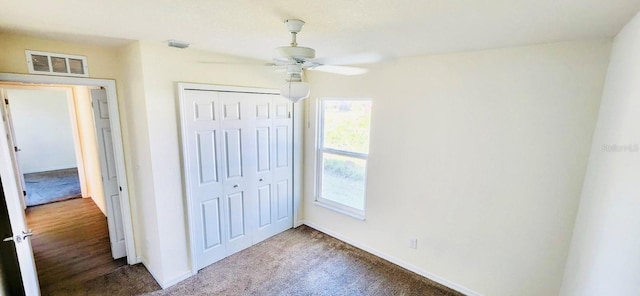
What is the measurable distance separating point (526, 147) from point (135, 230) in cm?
396

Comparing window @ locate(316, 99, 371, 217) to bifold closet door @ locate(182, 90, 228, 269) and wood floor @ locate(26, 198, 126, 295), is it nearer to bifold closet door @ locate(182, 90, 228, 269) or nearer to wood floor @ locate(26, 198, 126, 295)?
bifold closet door @ locate(182, 90, 228, 269)

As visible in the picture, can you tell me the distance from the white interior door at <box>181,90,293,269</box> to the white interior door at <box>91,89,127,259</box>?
1.00 m

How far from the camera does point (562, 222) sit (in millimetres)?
2107

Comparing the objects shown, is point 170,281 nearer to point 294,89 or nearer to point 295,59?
point 294,89

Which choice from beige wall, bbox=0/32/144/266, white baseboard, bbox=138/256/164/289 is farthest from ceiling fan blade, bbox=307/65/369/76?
white baseboard, bbox=138/256/164/289

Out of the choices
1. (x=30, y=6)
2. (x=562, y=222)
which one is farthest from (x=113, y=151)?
(x=562, y=222)

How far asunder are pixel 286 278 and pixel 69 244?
2.91 metres

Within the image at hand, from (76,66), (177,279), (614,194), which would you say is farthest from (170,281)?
(614,194)

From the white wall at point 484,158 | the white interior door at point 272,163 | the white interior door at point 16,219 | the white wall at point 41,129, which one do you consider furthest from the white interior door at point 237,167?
the white wall at point 41,129

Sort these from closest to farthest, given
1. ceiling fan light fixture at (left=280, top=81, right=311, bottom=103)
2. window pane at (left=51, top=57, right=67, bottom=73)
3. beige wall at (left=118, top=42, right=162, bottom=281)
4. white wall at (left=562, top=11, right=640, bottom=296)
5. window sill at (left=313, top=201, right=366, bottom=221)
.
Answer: white wall at (left=562, top=11, right=640, bottom=296)
ceiling fan light fixture at (left=280, top=81, right=311, bottom=103)
window pane at (left=51, top=57, right=67, bottom=73)
beige wall at (left=118, top=42, right=162, bottom=281)
window sill at (left=313, top=201, right=366, bottom=221)

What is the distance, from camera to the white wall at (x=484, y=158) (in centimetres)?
203

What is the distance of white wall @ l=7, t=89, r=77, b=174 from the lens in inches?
254

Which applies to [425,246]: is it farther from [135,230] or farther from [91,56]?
[91,56]

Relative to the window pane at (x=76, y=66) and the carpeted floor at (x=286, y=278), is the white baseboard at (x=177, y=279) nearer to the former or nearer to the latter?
the carpeted floor at (x=286, y=278)
